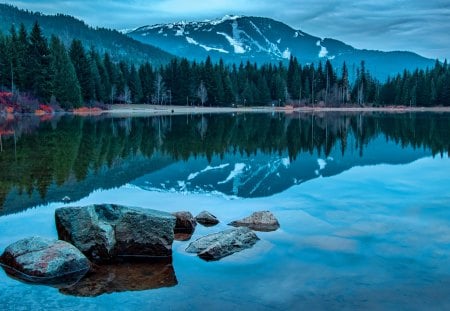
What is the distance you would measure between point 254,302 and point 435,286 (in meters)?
3.45

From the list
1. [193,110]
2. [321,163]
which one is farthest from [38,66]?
[321,163]

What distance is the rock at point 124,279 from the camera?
9391 mm

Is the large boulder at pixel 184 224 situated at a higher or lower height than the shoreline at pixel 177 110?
lower

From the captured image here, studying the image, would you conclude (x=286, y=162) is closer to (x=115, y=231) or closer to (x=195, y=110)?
(x=115, y=231)

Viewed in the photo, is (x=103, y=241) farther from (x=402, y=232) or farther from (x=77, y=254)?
(x=402, y=232)

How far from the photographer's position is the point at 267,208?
53.6ft

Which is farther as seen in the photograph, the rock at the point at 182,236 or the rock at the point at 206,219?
the rock at the point at 206,219

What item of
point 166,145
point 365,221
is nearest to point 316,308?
point 365,221

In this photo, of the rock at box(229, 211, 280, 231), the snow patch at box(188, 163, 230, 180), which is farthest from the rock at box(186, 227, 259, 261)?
the snow patch at box(188, 163, 230, 180)

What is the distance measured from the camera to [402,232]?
1305 cm

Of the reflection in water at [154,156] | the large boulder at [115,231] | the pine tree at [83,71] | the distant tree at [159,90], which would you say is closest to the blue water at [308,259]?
the large boulder at [115,231]

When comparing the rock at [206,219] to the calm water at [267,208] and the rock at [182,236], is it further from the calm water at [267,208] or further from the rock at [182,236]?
the rock at [182,236]

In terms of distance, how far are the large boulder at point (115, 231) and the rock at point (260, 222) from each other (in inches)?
104

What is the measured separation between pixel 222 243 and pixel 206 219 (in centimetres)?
286
